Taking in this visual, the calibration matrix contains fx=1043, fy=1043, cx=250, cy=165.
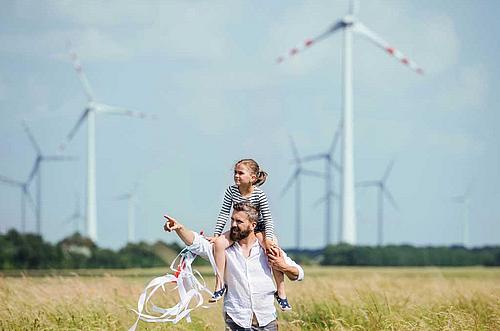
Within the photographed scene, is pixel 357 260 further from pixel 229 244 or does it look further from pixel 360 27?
pixel 229 244

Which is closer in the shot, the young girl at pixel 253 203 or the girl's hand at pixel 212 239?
the young girl at pixel 253 203

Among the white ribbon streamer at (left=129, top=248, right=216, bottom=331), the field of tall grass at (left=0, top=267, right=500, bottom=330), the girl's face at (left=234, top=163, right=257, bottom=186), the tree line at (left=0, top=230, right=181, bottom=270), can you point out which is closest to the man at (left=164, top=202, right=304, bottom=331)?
the girl's face at (left=234, top=163, right=257, bottom=186)

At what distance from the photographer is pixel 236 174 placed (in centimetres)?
970

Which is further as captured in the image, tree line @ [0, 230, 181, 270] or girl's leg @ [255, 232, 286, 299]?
tree line @ [0, 230, 181, 270]

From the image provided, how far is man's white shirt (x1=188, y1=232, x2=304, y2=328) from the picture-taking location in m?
9.85

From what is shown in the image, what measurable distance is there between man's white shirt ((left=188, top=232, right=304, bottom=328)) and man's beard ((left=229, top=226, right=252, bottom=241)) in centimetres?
15

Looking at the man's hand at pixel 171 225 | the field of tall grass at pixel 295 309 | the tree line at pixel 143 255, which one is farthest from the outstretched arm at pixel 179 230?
the tree line at pixel 143 255

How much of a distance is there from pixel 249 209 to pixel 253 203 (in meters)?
0.10

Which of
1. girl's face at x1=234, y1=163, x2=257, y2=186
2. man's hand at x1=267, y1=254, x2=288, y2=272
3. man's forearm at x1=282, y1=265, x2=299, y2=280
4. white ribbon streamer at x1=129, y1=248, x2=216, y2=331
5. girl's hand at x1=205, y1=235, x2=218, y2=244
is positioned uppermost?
girl's face at x1=234, y1=163, x2=257, y2=186

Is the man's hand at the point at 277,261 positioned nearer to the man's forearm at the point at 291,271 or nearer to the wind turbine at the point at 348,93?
the man's forearm at the point at 291,271

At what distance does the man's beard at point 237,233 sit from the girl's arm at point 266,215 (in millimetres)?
206

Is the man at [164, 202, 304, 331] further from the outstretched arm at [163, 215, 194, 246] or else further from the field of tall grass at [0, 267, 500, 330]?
the field of tall grass at [0, 267, 500, 330]

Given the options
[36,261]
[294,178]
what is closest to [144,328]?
[36,261]

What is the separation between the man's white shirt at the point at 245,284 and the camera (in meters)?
9.85
